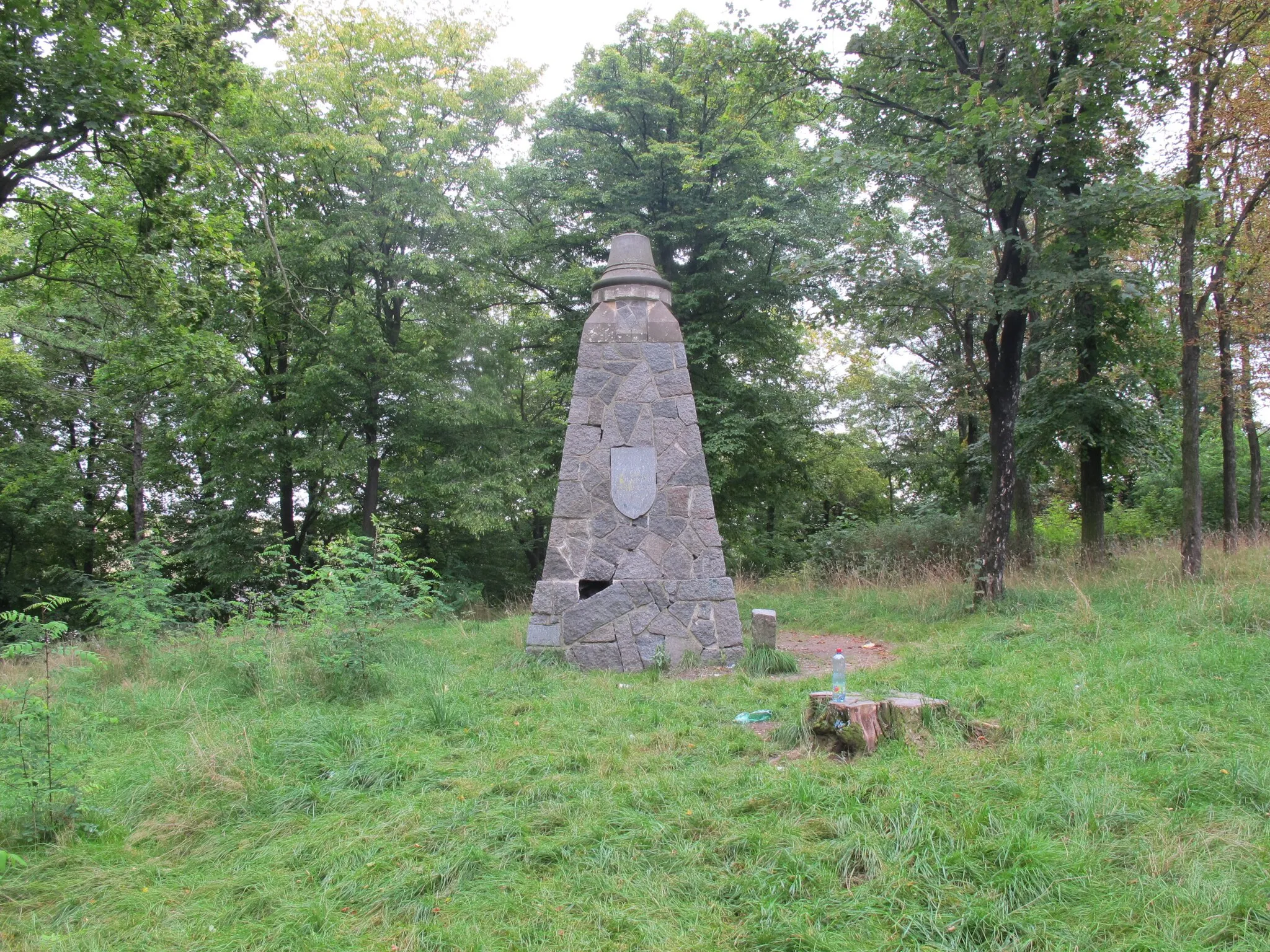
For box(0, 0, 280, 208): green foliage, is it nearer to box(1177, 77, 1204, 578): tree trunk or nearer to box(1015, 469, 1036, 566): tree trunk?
box(1177, 77, 1204, 578): tree trunk

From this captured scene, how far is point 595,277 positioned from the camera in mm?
12227

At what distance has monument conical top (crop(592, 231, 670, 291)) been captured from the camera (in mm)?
7164

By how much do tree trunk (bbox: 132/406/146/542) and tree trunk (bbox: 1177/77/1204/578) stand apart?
1502 centimetres

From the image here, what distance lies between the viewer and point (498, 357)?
13.3m

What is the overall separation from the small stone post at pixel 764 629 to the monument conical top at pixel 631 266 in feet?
10.2

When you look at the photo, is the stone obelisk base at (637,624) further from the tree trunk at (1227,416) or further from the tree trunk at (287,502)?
the tree trunk at (287,502)

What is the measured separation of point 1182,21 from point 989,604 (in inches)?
222

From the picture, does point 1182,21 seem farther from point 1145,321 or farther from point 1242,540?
point 1242,540

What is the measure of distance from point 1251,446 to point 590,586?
1322cm

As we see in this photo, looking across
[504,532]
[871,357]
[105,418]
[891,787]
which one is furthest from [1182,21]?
[105,418]

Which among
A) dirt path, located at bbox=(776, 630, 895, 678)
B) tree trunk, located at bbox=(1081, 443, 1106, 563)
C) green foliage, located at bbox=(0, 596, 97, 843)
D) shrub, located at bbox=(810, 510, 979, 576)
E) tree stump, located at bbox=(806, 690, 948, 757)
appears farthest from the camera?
shrub, located at bbox=(810, 510, 979, 576)

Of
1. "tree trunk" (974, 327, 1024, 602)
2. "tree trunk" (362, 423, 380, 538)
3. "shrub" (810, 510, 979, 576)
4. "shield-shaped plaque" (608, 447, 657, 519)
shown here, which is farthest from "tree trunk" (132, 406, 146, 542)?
"tree trunk" (974, 327, 1024, 602)

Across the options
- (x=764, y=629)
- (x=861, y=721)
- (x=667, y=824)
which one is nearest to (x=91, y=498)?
(x=764, y=629)

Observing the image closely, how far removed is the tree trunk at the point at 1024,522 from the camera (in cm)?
1130
